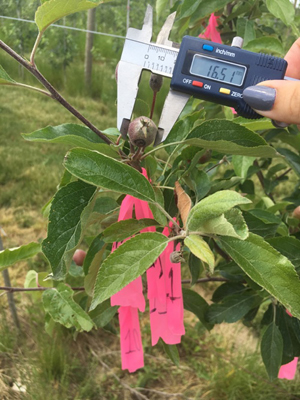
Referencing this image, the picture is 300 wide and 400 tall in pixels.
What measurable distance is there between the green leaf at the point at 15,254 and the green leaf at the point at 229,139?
534 millimetres

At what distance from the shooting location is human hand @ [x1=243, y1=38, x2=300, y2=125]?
682 millimetres

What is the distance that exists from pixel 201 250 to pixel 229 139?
0.20 metres

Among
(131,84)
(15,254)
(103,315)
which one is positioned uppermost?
(131,84)

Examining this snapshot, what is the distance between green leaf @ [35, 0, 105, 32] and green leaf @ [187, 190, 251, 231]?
0.34 m

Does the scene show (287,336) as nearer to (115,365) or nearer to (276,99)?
(276,99)

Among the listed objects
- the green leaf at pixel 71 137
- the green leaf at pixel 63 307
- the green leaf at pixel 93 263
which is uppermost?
the green leaf at pixel 71 137

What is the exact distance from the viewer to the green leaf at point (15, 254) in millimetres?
951

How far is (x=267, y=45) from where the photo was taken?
1061 mm

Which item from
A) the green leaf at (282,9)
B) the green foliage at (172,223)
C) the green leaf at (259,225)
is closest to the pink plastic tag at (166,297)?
the green foliage at (172,223)

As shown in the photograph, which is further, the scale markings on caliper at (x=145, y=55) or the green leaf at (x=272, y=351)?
the green leaf at (x=272, y=351)

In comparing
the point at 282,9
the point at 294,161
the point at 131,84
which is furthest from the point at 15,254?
the point at 282,9

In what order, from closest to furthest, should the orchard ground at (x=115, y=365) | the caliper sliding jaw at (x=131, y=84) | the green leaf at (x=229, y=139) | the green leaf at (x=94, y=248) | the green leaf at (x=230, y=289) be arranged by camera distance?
1. the green leaf at (x=229, y=139)
2. the caliper sliding jaw at (x=131, y=84)
3. the green leaf at (x=94, y=248)
4. the green leaf at (x=230, y=289)
5. the orchard ground at (x=115, y=365)

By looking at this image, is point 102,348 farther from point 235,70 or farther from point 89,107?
point 89,107

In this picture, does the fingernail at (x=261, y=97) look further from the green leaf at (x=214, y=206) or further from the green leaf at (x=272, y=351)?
the green leaf at (x=272, y=351)
